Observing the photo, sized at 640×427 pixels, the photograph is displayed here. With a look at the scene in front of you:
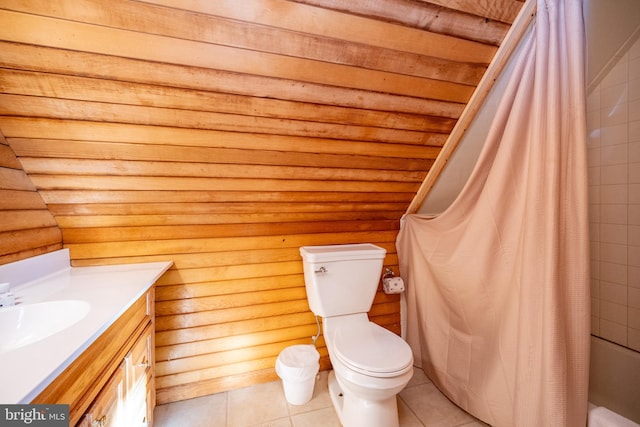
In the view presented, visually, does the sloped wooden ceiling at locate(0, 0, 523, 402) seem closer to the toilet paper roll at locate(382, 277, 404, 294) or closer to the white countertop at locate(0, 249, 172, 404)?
the white countertop at locate(0, 249, 172, 404)

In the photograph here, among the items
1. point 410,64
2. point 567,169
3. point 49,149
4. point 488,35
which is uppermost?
point 488,35

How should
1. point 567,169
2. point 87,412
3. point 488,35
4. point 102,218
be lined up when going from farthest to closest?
point 102,218 → point 488,35 → point 567,169 → point 87,412

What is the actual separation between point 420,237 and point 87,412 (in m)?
1.78

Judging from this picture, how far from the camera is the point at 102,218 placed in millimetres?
1438

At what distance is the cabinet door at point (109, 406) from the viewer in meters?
0.73

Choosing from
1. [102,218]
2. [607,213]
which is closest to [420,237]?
[607,213]

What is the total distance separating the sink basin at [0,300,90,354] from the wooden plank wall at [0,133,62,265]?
29 cm

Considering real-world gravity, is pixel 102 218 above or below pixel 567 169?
below

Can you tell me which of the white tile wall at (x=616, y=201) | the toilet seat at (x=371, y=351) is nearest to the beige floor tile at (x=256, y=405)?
the toilet seat at (x=371, y=351)

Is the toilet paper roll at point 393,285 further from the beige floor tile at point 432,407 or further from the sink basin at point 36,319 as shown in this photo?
the sink basin at point 36,319

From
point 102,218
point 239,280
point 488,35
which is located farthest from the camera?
point 239,280

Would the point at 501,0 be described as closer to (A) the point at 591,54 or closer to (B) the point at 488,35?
(B) the point at 488,35

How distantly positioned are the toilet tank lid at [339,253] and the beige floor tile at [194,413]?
107 cm

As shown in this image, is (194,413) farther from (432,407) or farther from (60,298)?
(432,407)
